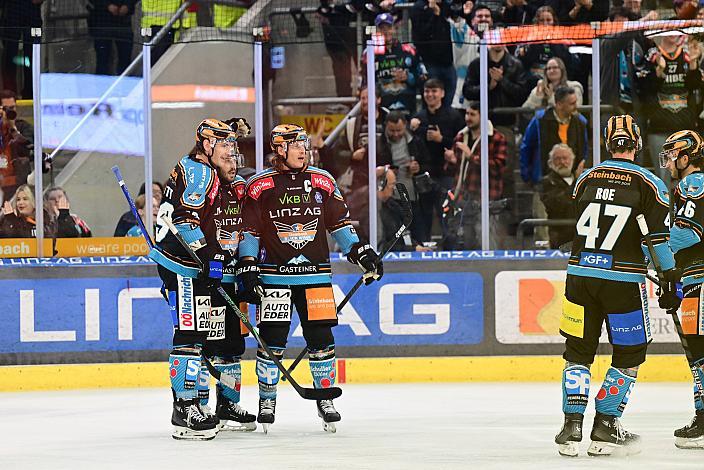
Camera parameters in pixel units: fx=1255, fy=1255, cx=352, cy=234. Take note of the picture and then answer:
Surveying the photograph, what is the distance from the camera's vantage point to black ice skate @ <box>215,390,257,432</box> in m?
7.21

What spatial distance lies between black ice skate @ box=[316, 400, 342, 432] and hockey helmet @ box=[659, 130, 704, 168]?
2307mm

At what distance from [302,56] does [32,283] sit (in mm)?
2715

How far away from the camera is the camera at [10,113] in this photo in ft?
31.2

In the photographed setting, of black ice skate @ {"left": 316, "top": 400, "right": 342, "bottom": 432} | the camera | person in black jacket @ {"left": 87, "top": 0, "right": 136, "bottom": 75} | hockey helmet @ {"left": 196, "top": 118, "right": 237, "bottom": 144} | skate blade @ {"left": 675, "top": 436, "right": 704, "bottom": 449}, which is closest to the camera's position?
skate blade @ {"left": 675, "top": 436, "right": 704, "bottom": 449}

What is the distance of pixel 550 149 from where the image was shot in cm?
963

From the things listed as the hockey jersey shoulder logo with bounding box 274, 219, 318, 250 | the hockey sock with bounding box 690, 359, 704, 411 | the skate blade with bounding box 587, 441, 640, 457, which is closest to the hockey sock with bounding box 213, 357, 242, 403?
the hockey jersey shoulder logo with bounding box 274, 219, 318, 250

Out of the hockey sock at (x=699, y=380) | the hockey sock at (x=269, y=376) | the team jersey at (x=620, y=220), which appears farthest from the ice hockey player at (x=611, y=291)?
the hockey sock at (x=269, y=376)

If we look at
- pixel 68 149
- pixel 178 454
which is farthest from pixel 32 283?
pixel 178 454

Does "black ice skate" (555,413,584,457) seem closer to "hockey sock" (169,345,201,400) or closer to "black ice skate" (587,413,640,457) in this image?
"black ice skate" (587,413,640,457)

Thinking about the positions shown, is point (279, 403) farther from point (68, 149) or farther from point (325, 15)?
point (325, 15)

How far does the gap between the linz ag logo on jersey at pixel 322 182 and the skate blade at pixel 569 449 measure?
2.11 m

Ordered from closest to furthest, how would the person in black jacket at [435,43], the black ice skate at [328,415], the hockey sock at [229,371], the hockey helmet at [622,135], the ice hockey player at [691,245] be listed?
the hockey helmet at [622,135]
the ice hockey player at [691,245]
the black ice skate at [328,415]
the hockey sock at [229,371]
the person in black jacket at [435,43]

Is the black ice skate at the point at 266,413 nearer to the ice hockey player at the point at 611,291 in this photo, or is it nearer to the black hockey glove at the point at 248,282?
the black hockey glove at the point at 248,282

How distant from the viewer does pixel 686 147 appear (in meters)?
6.66
